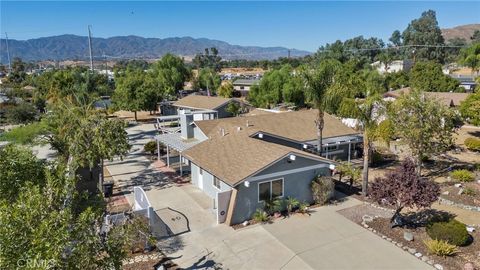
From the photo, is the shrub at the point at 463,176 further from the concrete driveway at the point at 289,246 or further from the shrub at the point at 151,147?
the shrub at the point at 151,147

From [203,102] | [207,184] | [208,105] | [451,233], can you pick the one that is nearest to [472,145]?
[451,233]

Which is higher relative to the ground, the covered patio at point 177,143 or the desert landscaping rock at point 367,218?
the covered patio at point 177,143

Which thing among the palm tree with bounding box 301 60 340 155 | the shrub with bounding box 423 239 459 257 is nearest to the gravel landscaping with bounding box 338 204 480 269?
the shrub with bounding box 423 239 459 257

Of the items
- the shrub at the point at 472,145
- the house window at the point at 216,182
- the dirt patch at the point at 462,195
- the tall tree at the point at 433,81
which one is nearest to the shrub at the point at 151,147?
A: the house window at the point at 216,182

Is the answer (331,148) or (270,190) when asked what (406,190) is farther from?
(331,148)

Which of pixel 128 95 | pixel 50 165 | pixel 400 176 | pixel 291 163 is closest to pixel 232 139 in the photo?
pixel 291 163

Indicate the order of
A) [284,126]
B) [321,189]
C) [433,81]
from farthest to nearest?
[433,81]
[284,126]
[321,189]

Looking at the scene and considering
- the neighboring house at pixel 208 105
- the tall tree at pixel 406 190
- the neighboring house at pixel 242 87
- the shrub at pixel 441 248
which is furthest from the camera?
the neighboring house at pixel 242 87
